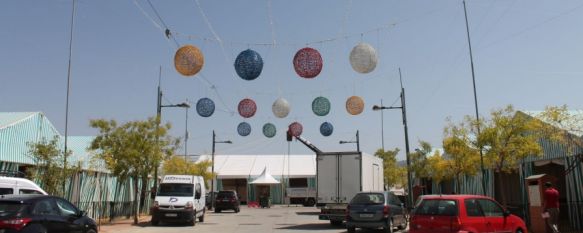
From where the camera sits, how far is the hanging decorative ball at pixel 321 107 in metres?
22.1

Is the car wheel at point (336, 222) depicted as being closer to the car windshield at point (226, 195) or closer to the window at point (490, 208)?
the window at point (490, 208)

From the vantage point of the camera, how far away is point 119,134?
2631cm

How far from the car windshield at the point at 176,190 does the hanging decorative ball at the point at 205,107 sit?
17.0 ft

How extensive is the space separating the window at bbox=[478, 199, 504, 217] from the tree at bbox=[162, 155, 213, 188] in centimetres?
2794

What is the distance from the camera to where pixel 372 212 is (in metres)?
19.6

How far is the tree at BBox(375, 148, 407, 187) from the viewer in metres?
51.1

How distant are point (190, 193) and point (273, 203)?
33411 mm

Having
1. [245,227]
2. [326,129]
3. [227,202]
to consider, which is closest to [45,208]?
[245,227]

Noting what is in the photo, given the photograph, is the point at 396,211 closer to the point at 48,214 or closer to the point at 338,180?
the point at 338,180

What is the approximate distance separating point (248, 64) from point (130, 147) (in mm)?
11539

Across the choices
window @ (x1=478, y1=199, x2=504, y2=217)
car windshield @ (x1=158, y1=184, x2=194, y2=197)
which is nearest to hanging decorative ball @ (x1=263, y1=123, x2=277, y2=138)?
car windshield @ (x1=158, y1=184, x2=194, y2=197)

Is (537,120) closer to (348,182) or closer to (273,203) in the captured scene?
(348,182)

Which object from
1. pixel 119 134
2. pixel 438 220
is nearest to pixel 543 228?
pixel 438 220

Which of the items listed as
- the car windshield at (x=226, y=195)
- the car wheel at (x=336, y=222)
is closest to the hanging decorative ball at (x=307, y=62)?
the car wheel at (x=336, y=222)
